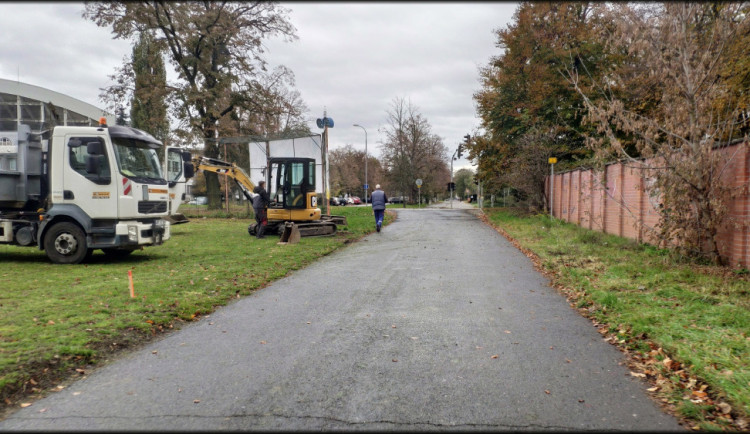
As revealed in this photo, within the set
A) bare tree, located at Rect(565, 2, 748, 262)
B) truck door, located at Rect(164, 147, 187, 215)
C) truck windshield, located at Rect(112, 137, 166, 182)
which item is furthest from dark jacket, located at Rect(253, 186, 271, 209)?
bare tree, located at Rect(565, 2, 748, 262)

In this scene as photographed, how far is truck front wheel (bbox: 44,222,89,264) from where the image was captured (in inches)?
430

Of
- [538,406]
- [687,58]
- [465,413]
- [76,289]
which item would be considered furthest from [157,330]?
[687,58]

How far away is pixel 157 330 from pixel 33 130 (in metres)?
8.38

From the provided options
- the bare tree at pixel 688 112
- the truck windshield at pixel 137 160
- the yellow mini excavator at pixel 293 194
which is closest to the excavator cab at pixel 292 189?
the yellow mini excavator at pixel 293 194

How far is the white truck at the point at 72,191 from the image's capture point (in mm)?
10750

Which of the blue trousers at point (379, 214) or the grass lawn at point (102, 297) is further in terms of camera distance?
the blue trousers at point (379, 214)

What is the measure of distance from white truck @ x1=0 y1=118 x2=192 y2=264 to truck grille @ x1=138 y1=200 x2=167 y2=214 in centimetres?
3

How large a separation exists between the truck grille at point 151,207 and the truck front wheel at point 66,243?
4.64ft

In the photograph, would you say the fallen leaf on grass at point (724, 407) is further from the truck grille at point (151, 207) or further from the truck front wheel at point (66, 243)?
the truck front wheel at point (66, 243)

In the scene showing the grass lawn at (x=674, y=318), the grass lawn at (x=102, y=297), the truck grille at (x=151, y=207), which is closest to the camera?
the grass lawn at (x=674, y=318)

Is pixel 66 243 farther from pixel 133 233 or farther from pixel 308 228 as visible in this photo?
pixel 308 228

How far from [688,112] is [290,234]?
1146 cm

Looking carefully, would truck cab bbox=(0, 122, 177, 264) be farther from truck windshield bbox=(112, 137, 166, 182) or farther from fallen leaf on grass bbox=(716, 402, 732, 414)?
fallen leaf on grass bbox=(716, 402, 732, 414)

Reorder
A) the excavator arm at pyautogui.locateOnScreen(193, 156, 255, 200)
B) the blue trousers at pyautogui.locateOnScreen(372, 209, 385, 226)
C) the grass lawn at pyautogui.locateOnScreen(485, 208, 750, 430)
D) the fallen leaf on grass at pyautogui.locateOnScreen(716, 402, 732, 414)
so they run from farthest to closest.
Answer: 1. the excavator arm at pyautogui.locateOnScreen(193, 156, 255, 200)
2. the blue trousers at pyautogui.locateOnScreen(372, 209, 385, 226)
3. the grass lawn at pyautogui.locateOnScreen(485, 208, 750, 430)
4. the fallen leaf on grass at pyautogui.locateOnScreen(716, 402, 732, 414)
